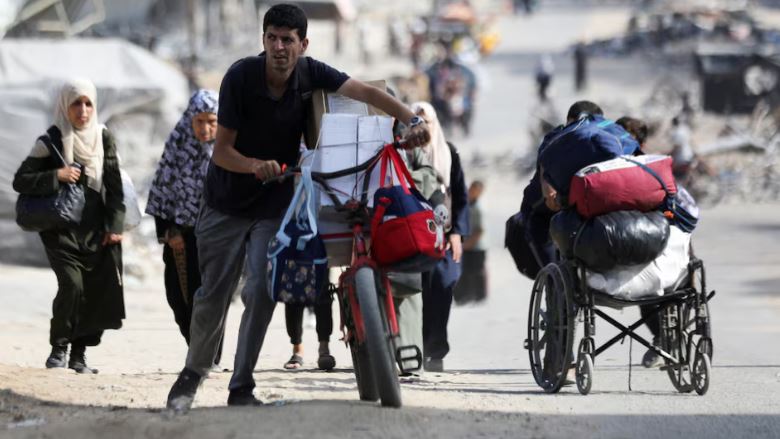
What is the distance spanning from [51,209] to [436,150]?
223 cm

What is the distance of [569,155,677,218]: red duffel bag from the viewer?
708 cm

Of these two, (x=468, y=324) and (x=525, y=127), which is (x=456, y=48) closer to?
(x=525, y=127)

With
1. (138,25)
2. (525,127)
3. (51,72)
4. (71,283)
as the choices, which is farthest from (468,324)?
(138,25)

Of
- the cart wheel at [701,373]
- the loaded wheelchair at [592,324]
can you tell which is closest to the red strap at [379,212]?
the loaded wheelchair at [592,324]

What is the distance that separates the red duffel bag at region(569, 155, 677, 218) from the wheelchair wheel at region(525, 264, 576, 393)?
39cm

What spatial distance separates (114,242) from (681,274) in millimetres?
3172

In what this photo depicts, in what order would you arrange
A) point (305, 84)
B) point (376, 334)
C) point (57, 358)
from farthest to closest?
point (57, 358) → point (305, 84) → point (376, 334)

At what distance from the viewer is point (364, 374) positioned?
6.25 metres

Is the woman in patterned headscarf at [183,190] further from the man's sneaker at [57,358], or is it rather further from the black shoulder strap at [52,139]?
the man's sneaker at [57,358]

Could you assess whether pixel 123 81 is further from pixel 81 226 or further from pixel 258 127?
pixel 258 127

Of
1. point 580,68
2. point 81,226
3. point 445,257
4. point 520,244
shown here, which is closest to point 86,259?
point 81,226

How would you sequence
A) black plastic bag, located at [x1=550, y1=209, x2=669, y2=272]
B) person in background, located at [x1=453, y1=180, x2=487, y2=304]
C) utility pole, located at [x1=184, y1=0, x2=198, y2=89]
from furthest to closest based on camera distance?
utility pole, located at [x1=184, y1=0, x2=198, y2=89], person in background, located at [x1=453, y1=180, x2=487, y2=304], black plastic bag, located at [x1=550, y1=209, x2=669, y2=272]

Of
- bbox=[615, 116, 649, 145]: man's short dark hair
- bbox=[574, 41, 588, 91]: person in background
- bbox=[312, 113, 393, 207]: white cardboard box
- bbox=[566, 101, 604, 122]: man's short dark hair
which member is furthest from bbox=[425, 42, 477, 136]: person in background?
bbox=[312, 113, 393, 207]: white cardboard box

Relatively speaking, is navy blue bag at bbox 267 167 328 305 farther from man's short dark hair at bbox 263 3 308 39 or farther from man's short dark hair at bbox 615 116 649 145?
man's short dark hair at bbox 615 116 649 145
